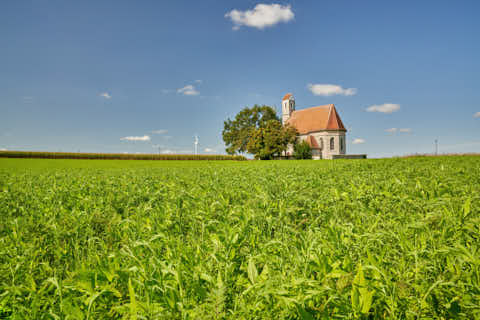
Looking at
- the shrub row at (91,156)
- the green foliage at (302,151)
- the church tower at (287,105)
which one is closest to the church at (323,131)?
the church tower at (287,105)

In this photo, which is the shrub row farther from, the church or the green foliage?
the church

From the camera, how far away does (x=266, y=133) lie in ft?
204

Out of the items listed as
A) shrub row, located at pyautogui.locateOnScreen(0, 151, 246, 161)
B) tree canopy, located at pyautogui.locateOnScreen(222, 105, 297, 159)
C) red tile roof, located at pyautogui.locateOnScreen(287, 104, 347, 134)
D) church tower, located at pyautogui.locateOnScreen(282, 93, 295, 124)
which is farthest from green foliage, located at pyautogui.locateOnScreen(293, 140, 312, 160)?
church tower, located at pyautogui.locateOnScreen(282, 93, 295, 124)

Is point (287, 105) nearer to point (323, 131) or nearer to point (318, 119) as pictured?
point (318, 119)

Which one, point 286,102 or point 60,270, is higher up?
point 286,102

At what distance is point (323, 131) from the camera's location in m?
75.5

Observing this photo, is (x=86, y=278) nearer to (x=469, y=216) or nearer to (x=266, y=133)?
(x=469, y=216)

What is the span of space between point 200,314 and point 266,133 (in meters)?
61.4

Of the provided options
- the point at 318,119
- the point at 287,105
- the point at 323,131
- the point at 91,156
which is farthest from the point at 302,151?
the point at 91,156

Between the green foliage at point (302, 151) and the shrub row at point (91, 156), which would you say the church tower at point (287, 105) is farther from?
the green foliage at point (302, 151)

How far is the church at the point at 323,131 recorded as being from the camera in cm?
7450

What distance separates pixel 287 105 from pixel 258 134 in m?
34.4

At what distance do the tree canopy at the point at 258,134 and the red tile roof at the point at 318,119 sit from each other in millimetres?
10019

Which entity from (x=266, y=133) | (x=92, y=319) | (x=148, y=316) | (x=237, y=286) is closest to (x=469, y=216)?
(x=237, y=286)
